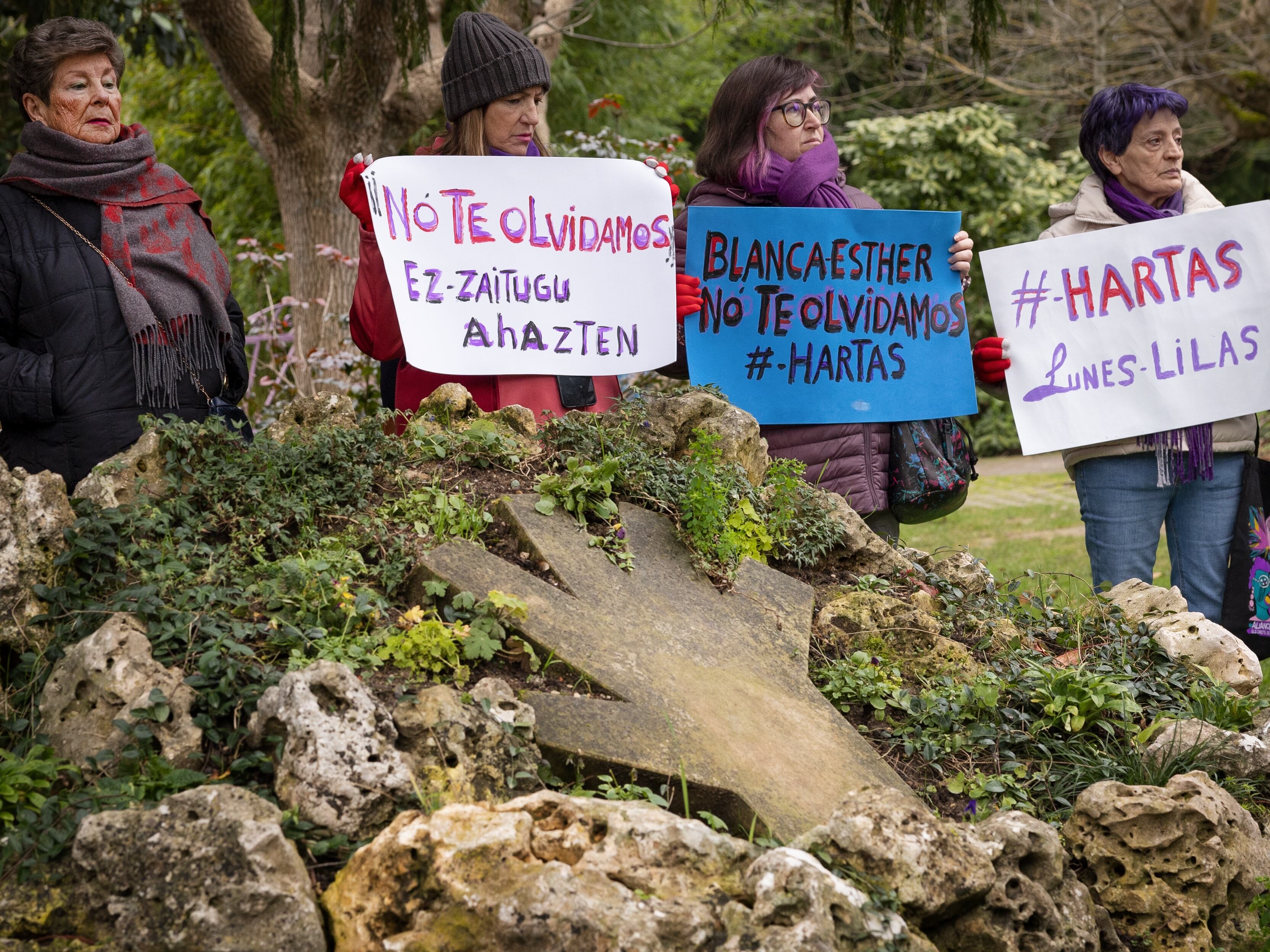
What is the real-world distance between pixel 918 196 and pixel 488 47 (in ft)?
40.0

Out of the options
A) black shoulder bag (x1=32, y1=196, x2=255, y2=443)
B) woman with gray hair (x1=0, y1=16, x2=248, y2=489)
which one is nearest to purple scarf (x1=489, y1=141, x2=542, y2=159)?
woman with gray hair (x1=0, y1=16, x2=248, y2=489)

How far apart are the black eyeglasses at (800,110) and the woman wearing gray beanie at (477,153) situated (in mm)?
794

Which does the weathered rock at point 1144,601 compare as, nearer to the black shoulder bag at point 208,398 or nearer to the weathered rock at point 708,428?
the weathered rock at point 708,428

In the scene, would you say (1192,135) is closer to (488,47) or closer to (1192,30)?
(1192,30)

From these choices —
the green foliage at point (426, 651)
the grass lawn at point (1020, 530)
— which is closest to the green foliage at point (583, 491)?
the green foliage at point (426, 651)

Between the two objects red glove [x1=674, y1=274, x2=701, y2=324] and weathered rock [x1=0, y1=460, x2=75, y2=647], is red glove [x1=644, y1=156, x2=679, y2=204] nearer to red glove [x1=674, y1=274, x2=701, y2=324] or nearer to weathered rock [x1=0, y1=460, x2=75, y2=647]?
red glove [x1=674, y1=274, x2=701, y2=324]

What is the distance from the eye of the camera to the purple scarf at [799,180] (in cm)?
418

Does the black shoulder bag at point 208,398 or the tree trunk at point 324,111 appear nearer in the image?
the black shoulder bag at point 208,398

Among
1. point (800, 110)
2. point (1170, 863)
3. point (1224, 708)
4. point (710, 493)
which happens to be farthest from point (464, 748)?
point (800, 110)

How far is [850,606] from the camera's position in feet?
12.6

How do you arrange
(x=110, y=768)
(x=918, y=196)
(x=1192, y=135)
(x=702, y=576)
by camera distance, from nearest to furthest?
(x=110, y=768)
(x=702, y=576)
(x=918, y=196)
(x=1192, y=135)

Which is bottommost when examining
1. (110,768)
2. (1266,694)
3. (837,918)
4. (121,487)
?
(1266,694)

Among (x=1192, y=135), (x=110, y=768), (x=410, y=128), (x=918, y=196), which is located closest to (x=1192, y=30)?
(x=918, y=196)

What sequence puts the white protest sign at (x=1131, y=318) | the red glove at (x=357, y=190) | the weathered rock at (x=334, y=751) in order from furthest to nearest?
the white protest sign at (x=1131, y=318) → the red glove at (x=357, y=190) → the weathered rock at (x=334, y=751)
